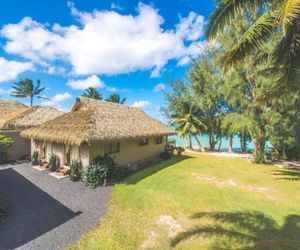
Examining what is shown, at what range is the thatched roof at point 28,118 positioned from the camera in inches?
637

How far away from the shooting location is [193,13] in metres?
12.7

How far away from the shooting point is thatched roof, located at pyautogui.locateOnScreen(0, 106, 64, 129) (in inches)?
637

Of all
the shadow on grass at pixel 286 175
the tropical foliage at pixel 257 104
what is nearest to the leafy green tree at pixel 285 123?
the tropical foliage at pixel 257 104

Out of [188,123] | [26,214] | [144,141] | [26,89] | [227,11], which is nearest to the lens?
[227,11]

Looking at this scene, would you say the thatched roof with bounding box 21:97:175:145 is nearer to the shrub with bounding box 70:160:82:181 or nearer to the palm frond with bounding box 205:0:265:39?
the shrub with bounding box 70:160:82:181

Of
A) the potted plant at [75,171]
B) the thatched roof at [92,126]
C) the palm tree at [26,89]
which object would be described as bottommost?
the potted plant at [75,171]

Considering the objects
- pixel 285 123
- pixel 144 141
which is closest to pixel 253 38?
pixel 144 141

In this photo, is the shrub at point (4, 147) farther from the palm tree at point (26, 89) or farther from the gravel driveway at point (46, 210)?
the palm tree at point (26, 89)

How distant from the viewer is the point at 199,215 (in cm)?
657

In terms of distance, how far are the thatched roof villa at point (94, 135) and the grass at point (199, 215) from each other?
2.54 metres

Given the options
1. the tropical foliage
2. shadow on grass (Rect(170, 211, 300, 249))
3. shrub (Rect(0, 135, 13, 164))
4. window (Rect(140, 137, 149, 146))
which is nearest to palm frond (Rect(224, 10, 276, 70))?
the tropical foliage

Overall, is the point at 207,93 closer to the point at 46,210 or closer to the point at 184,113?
the point at 184,113

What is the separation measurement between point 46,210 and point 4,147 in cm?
1013

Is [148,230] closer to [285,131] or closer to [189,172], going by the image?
[189,172]
